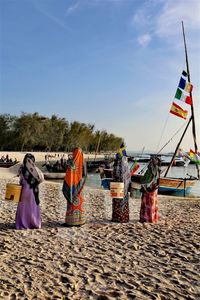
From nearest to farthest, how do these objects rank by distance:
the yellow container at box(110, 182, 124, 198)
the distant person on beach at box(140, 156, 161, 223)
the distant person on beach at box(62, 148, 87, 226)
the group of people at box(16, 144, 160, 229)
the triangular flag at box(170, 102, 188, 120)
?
the group of people at box(16, 144, 160, 229) → the distant person on beach at box(62, 148, 87, 226) → the yellow container at box(110, 182, 124, 198) → the distant person on beach at box(140, 156, 161, 223) → the triangular flag at box(170, 102, 188, 120)

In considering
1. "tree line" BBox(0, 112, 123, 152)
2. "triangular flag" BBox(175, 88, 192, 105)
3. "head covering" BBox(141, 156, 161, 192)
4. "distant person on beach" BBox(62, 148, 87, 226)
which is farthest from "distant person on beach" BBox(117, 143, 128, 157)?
"tree line" BBox(0, 112, 123, 152)

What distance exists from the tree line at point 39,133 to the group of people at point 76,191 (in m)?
70.4

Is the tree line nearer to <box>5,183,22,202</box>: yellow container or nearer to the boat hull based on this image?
the boat hull

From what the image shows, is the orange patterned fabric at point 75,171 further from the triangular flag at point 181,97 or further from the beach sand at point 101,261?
the triangular flag at point 181,97

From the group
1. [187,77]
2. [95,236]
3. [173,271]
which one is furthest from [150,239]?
[187,77]

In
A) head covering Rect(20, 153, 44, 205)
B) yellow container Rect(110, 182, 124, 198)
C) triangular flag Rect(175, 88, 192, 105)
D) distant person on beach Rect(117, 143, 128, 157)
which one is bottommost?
yellow container Rect(110, 182, 124, 198)

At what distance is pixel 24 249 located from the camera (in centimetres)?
623

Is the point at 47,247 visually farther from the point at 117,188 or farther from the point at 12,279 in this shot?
the point at 117,188

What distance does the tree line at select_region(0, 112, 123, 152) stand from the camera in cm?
7825

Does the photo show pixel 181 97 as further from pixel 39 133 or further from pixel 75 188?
pixel 39 133

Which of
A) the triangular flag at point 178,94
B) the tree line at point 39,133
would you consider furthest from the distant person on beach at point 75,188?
the tree line at point 39,133

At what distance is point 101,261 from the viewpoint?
18.7 feet

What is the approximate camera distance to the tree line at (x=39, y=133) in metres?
78.2

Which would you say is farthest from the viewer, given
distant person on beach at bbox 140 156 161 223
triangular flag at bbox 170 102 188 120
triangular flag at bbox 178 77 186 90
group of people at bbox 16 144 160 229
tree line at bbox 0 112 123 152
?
tree line at bbox 0 112 123 152
